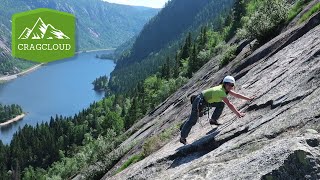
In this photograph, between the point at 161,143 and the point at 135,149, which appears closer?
the point at 161,143

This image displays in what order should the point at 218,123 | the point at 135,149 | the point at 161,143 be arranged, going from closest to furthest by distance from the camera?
the point at 218,123
the point at 161,143
the point at 135,149

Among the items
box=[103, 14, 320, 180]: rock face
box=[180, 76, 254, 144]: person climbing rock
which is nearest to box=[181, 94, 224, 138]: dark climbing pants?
box=[180, 76, 254, 144]: person climbing rock

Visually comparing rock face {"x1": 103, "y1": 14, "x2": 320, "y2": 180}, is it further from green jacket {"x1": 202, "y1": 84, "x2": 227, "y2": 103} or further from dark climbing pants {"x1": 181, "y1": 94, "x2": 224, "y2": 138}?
green jacket {"x1": 202, "y1": 84, "x2": 227, "y2": 103}

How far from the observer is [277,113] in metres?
16.2

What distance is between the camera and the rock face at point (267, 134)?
1188cm

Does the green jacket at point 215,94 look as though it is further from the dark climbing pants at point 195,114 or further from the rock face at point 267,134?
the rock face at point 267,134

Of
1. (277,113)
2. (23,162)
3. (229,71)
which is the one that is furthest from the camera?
(23,162)

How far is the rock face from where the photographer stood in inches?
468

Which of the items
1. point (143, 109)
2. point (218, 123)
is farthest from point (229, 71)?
point (143, 109)

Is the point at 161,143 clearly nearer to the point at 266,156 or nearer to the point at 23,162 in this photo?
the point at 266,156

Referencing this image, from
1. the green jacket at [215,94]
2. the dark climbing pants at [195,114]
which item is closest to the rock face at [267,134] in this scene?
the dark climbing pants at [195,114]

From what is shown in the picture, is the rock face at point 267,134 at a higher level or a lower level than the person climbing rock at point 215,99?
lower

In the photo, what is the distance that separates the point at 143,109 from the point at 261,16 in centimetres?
10272

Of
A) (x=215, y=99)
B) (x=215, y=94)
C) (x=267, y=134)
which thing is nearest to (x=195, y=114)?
(x=215, y=99)
